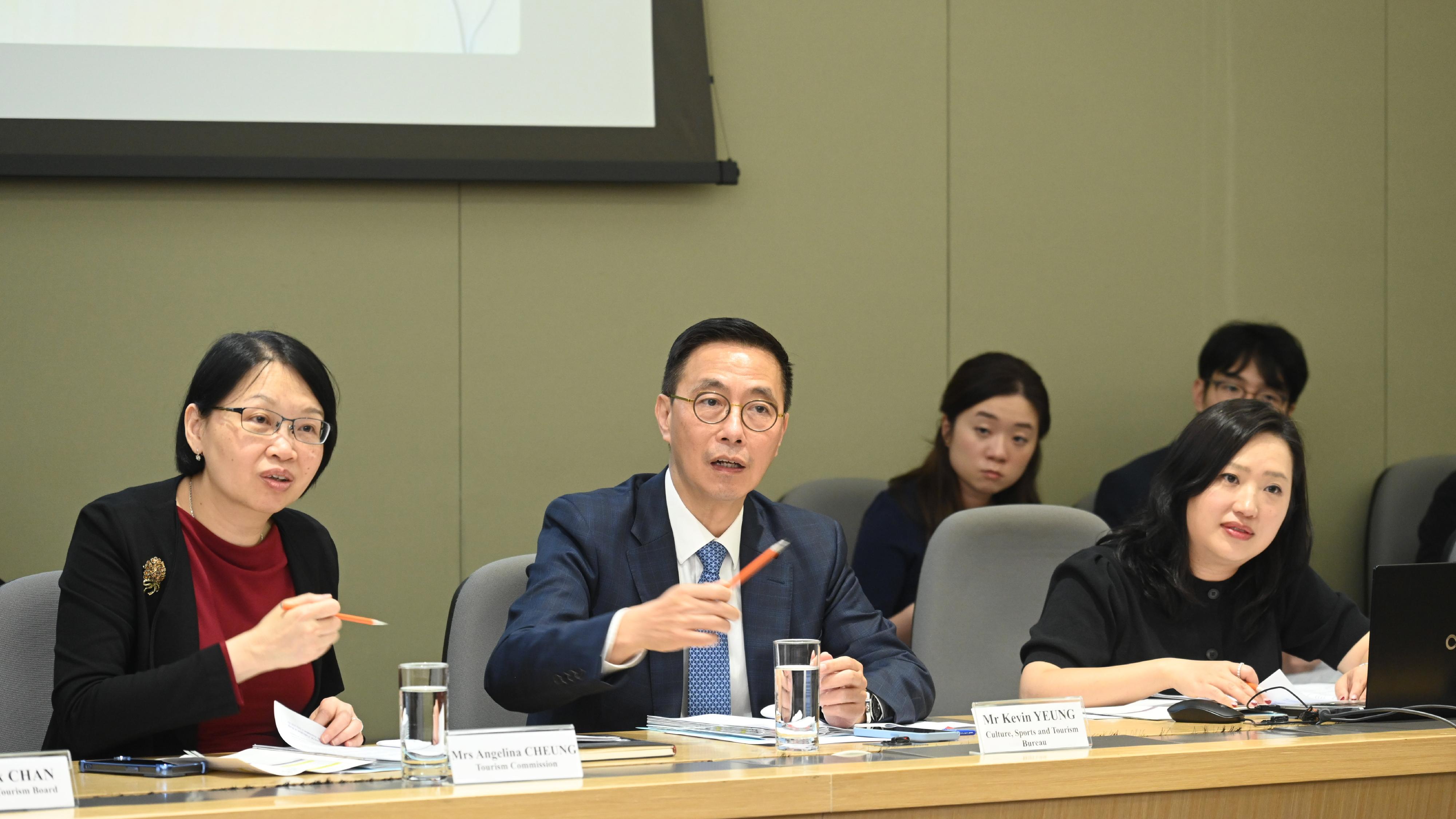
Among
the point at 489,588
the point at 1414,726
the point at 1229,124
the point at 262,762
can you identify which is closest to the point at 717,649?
the point at 489,588

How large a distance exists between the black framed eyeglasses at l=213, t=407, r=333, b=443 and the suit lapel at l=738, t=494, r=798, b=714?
644 mm

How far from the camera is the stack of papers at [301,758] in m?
1.36

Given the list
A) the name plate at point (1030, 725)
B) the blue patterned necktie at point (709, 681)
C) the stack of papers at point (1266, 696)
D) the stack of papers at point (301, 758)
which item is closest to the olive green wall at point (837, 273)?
the blue patterned necktie at point (709, 681)

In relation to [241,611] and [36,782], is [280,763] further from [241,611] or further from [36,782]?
[241,611]

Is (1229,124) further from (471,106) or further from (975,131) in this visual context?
(471,106)

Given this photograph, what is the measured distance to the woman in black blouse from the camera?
215 cm

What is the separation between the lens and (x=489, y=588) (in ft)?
6.81

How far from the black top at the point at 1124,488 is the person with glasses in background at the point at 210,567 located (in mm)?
2173

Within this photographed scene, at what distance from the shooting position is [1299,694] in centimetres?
205

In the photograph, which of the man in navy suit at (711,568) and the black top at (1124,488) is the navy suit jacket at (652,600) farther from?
the black top at (1124,488)

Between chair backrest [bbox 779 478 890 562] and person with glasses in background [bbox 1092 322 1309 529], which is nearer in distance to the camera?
chair backrest [bbox 779 478 890 562]

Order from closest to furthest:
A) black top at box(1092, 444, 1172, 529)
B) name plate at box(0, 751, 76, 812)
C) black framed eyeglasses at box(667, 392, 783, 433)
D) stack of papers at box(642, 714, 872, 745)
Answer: name plate at box(0, 751, 76, 812) < stack of papers at box(642, 714, 872, 745) < black framed eyeglasses at box(667, 392, 783, 433) < black top at box(1092, 444, 1172, 529)

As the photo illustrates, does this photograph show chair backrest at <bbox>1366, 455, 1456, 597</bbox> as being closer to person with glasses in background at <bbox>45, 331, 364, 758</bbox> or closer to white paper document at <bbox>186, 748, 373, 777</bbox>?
person with glasses in background at <bbox>45, 331, 364, 758</bbox>

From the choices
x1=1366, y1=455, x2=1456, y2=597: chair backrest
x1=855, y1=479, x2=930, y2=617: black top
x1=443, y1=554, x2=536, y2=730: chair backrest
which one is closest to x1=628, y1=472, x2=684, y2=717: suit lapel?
x1=443, y1=554, x2=536, y2=730: chair backrest
